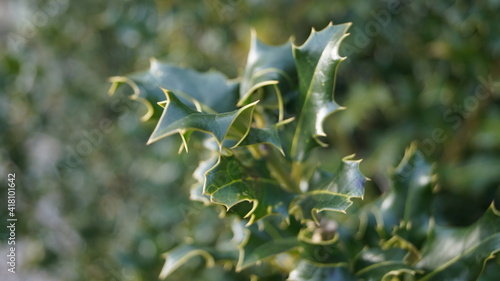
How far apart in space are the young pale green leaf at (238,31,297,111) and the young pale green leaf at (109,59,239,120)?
0.03 m

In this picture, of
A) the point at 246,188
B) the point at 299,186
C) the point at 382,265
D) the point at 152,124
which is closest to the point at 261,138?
the point at 246,188

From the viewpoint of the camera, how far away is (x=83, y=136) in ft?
7.62

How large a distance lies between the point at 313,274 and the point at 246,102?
0.29m

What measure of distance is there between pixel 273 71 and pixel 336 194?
0.73 feet

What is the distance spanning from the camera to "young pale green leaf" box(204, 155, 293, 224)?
0.67 metres

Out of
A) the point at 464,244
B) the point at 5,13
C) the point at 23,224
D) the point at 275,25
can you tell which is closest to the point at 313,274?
the point at 464,244

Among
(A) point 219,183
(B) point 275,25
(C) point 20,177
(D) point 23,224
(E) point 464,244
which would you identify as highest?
(A) point 219,183

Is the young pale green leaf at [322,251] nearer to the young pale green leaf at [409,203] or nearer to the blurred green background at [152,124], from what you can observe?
the young pale green leaf at [409,203]

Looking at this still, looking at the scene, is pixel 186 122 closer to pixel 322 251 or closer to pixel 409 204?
pixel 322 251

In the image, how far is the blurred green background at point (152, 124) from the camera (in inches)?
67.0

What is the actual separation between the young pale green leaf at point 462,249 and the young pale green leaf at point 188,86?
0.41m

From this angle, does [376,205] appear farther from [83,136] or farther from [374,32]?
[83,136]

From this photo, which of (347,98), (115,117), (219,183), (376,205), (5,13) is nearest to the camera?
(219,183)

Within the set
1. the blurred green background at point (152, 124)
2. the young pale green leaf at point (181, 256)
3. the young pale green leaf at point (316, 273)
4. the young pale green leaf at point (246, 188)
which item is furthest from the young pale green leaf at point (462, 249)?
the blurred green background at point (152, 124)
